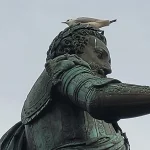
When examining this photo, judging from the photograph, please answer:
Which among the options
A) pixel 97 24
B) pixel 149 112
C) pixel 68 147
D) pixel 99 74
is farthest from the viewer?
pixel 97 24

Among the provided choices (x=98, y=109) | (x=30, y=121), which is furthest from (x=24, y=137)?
(x=98, y=109)

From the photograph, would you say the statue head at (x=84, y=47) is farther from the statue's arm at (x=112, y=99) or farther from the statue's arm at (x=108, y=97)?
the statue's arm at (x=112, y=99)

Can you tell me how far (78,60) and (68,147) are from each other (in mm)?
813

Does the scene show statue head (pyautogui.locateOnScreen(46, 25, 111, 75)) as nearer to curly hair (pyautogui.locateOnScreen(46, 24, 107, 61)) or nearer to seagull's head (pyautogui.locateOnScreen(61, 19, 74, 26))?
curly hair (pyautogui.locateOnScreen(46, 24, 107, 61))

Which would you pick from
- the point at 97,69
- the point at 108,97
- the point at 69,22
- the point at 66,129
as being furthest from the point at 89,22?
the point at 108,97

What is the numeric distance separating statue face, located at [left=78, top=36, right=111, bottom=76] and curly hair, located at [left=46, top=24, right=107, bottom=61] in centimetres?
6

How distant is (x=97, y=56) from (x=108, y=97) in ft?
4.09

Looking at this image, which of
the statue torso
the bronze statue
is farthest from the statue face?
the statue torso

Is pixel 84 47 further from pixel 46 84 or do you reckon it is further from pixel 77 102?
pixel 77 102

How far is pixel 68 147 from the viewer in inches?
289

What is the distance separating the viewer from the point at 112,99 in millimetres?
6855

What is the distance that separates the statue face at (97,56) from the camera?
7.98 meters

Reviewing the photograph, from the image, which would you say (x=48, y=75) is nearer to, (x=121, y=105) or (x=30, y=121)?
(x=30, y=121)

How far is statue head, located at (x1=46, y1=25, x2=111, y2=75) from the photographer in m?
8.02
